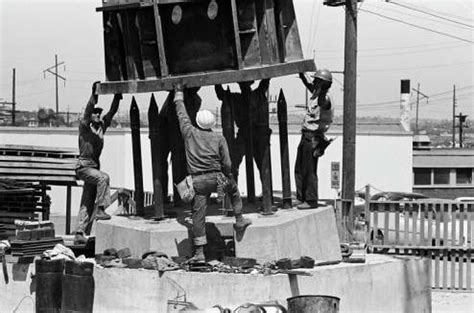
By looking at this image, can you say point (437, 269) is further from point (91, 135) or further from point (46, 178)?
point (46, 178)

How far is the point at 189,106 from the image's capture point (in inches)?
544

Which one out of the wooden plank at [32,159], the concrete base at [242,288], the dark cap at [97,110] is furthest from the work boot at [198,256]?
the wooden plank at [32,159]

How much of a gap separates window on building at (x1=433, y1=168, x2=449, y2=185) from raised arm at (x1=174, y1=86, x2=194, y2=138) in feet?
119

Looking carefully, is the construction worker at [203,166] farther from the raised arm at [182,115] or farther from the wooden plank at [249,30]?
the wooden plank at [249,30]

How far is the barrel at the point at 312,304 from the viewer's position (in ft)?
35.7

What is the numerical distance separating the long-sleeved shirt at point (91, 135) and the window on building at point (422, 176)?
34.9 metres

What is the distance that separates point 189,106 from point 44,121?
43.5m

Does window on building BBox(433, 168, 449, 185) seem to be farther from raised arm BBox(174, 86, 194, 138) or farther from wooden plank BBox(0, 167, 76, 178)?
raised arm BBox(174, 86, 194, 138)

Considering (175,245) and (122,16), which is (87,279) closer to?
(175,245)

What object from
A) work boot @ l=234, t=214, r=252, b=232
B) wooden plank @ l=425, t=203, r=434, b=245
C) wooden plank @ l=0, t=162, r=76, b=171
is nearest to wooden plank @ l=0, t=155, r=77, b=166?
wooden plank @ l=0, t=162, r=76, b=171

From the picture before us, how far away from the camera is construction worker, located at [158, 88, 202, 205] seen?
1391cm

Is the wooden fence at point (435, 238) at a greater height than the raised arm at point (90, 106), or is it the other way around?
the raised arm at point (90, 106)

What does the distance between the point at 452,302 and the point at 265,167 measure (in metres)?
5.95

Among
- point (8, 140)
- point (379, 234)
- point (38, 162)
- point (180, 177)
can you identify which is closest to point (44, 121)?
point (8, 140)
